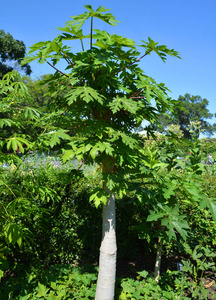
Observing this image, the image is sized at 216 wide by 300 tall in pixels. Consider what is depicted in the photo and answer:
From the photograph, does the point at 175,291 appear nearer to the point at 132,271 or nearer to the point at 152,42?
the point at 132,271

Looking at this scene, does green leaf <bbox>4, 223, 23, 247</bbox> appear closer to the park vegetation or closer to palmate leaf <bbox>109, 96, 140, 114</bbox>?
the park vegetation

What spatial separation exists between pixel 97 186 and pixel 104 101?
135cm

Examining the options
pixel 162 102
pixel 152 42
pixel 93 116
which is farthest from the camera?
pixel 93 116

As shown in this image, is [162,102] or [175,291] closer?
[162,102]

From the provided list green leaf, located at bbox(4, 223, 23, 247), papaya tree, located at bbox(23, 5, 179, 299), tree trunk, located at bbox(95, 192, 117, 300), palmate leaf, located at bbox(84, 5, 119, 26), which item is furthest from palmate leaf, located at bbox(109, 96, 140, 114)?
green leaf, located at bbox(4, 223, 23, 247)

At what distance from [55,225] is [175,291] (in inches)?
74.6

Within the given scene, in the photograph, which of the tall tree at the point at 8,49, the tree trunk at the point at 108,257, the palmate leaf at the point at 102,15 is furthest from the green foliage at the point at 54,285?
the tall tree at the point at 8,49

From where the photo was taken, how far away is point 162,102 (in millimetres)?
2158

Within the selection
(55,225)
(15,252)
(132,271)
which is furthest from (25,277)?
(132,271)

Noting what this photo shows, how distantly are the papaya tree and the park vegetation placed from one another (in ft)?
0.04

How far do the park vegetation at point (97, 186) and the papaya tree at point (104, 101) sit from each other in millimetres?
11

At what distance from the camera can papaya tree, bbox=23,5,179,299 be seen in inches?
72.6

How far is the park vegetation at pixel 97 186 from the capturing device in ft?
6.41

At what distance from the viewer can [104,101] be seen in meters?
2.02
